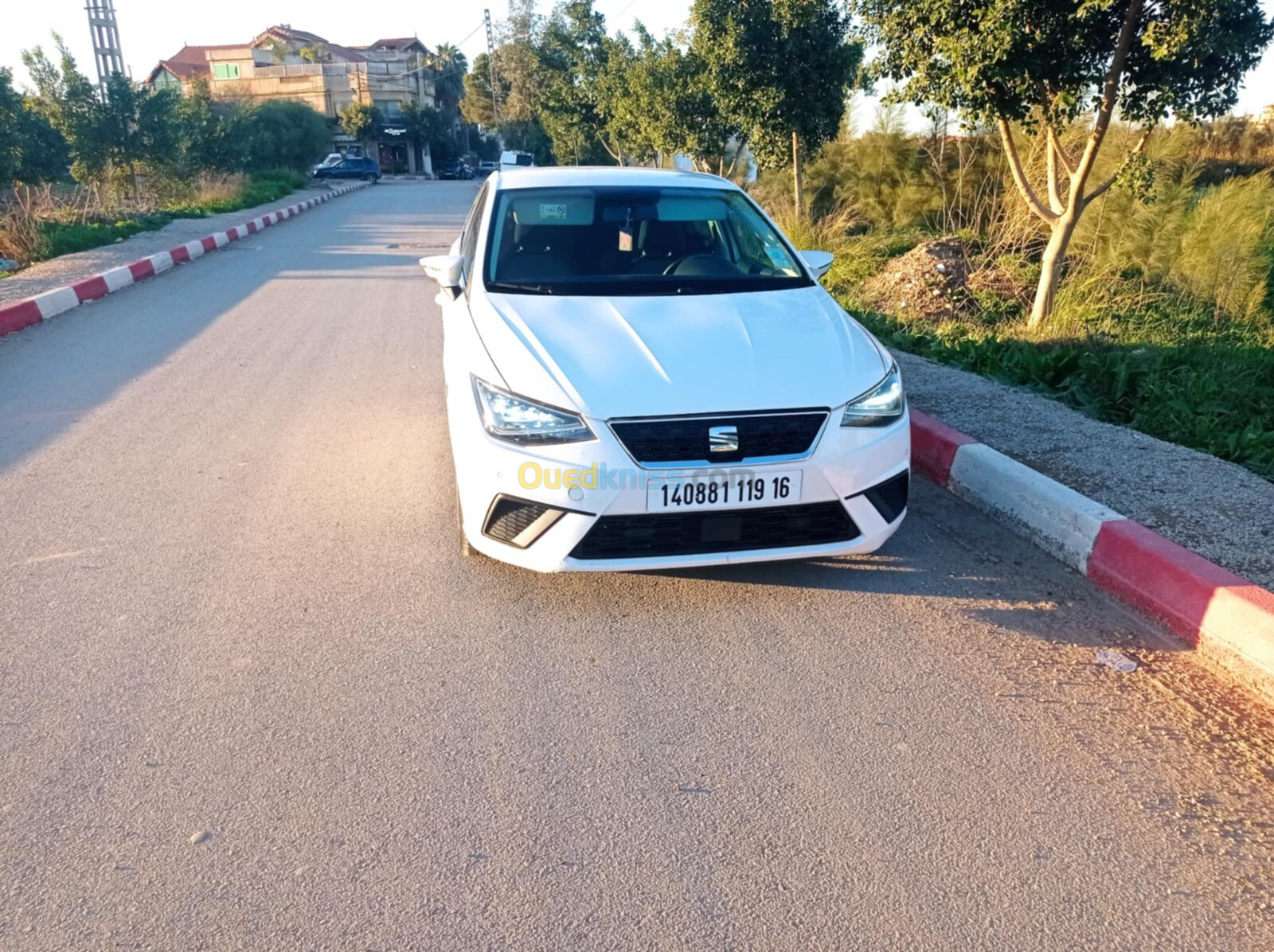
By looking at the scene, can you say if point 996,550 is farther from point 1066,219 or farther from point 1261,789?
point 1066,219

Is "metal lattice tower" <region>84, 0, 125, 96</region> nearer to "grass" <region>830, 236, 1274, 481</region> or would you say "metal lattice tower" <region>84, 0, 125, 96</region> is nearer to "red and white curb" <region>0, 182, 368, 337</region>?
"red and white curb" <region>0, 182, 368, 337</region>

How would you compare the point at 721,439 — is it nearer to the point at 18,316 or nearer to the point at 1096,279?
the point at 1096,279

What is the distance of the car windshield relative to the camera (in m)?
4.44

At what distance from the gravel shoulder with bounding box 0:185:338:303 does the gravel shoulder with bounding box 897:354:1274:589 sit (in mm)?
9451

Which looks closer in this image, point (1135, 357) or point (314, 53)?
point (1135, 357)

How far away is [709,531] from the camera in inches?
134

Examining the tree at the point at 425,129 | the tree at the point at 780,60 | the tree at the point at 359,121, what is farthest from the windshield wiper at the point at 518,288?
→ the tree at the point at 425,129

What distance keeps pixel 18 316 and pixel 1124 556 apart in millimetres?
9437

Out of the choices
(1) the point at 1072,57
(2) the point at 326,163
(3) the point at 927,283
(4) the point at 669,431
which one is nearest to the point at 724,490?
(4) the point at 669,431

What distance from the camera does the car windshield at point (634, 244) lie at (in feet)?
14.6

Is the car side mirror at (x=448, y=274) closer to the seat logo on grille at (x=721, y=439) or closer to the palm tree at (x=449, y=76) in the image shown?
the seat logo on grille at (x=721, y=439)

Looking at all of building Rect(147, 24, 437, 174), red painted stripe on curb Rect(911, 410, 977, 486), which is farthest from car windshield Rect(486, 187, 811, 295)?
building Rect(147, 24, 437, 174)

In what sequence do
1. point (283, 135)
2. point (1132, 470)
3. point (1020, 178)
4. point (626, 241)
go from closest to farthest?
1. point (1132, 470)
2. point (626, 241)
3. point (1020, 178)
4. point (283, 135)

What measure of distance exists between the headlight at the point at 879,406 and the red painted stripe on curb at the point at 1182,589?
0.99 metres
